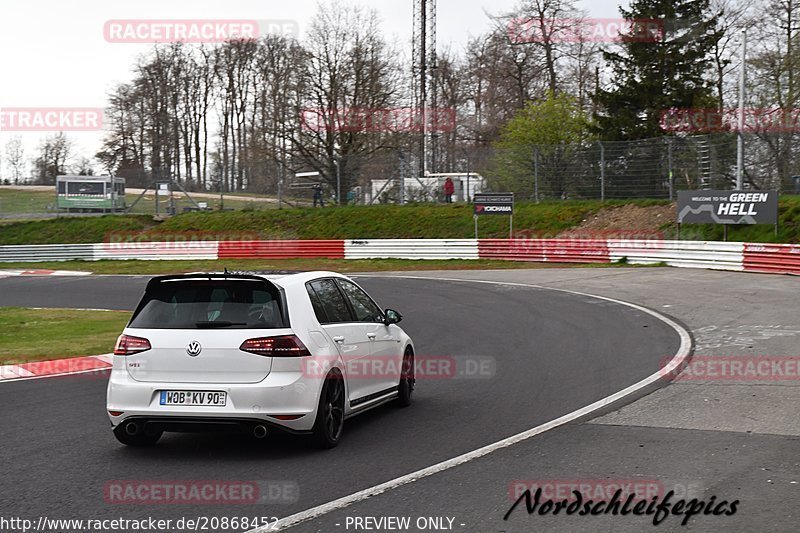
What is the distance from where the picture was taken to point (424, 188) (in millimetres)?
45625

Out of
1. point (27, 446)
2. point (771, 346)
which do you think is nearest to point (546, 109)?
point (771, 346)

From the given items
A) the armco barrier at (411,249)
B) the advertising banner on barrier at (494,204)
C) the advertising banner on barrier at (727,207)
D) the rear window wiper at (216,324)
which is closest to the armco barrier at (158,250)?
the armco barrier at (411,249)

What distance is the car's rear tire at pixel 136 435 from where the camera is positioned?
7.70 metres

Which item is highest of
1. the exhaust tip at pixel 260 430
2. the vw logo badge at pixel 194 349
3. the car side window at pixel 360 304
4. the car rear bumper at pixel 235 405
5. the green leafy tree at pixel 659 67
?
the green leafy tree at pixel 659 67

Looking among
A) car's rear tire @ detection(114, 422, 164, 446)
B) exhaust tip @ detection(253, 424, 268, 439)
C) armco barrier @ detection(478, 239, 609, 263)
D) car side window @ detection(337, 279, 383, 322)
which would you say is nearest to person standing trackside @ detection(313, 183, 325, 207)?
armco barrier @ detection(478, 239, 609, 263)

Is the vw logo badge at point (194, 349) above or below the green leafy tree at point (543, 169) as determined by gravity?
below

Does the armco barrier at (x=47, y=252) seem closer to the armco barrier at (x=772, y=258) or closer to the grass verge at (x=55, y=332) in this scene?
the grass verge at (x=55, y=332)

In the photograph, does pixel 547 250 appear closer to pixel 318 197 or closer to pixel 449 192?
pixel 449 192

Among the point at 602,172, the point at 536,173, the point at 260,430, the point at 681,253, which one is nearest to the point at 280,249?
the point at 536,173

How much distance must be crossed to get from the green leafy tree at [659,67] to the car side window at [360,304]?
39.5 metres

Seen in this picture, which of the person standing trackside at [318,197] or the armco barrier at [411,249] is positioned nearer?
the armco barrier at [411,249]

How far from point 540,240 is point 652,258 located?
467cm

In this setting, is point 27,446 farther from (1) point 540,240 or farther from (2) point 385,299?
(1) point 540,240

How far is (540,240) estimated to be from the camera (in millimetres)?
35719
